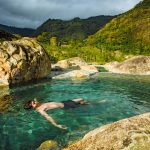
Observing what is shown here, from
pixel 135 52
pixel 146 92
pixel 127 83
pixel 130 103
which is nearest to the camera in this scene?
pixel 130 103

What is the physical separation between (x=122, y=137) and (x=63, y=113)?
516 inches

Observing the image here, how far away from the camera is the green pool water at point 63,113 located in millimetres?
17230

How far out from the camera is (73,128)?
19.2m

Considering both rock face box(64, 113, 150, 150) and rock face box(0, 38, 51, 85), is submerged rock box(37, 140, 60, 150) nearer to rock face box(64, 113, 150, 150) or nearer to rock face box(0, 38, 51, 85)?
rock face box(64, 113, 150, 150)

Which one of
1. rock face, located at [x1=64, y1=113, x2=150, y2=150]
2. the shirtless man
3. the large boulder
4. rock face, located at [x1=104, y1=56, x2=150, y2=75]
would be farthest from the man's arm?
rock face, located at [x1=104, y1=56, x2=150, y2=75]

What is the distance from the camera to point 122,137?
10.6 m

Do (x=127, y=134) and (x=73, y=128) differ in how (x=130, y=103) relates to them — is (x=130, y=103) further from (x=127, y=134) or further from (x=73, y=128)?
(x=127, y=134)

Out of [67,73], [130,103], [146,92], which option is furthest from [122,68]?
[130,103]

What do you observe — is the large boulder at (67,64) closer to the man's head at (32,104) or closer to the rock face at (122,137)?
the man's head at (32,104)

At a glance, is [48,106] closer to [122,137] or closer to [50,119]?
[50,119]

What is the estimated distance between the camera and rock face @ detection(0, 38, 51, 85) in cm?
3903

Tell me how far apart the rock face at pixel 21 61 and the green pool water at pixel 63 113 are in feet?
7.55

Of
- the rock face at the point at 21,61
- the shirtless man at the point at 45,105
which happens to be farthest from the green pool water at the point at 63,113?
the rock face at the point at 21,61

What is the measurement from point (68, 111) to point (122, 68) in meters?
40.3
